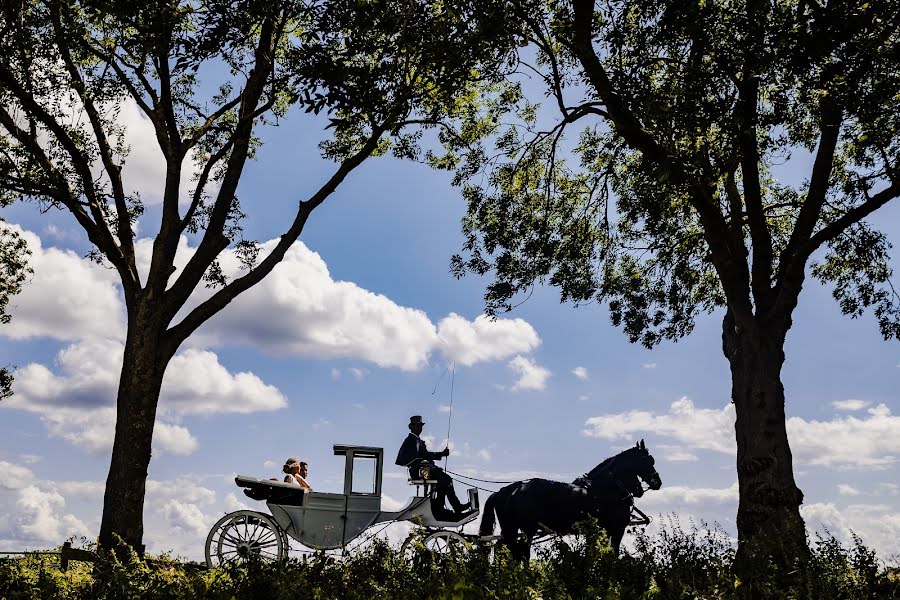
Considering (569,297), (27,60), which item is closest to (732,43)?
(569,297)

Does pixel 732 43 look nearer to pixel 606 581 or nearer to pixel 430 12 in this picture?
pixel 430 12

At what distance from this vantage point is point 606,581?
27.4ft

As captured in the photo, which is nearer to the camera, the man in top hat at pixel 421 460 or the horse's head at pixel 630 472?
the man in top hat at pixel 421 460

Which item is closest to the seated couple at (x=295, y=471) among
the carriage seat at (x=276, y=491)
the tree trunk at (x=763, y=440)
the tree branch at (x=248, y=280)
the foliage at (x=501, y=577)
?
the carriage seat at (x=276, y=491)

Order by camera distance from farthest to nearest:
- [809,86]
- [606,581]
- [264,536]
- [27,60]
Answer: [27,60] → [264,536] → [809,86] → [606,581]

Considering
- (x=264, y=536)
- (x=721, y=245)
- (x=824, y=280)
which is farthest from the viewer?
(x=824, y=280)

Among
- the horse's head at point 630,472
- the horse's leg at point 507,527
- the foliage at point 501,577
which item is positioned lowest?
the foliage at point 501,577

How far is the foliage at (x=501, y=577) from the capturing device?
305 inches

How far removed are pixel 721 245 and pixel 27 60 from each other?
13847mm

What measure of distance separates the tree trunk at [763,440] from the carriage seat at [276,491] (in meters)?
7.19

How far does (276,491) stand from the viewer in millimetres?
14195

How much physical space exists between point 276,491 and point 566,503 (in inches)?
196

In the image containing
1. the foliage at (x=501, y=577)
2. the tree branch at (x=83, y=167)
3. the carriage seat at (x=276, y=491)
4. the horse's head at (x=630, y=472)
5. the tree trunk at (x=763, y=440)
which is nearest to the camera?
the foliage at (x=501, y=577)

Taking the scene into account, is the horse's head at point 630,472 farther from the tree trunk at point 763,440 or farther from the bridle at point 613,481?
the tree trunk at point 763,440
